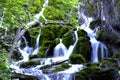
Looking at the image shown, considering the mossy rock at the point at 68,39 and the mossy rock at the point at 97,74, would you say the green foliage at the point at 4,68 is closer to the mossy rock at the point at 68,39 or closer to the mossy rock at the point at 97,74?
the mossy rock at the point at 97,74

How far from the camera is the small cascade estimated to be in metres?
17.0

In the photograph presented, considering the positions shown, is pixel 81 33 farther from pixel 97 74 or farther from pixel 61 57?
pixel 97 74

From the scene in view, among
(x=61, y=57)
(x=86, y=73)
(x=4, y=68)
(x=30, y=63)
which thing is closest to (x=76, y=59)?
(x=61, y=57)

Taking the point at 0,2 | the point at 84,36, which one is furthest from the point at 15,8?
the point at 84,36

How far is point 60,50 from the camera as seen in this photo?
56.7ft

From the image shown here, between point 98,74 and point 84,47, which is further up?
point 84,47

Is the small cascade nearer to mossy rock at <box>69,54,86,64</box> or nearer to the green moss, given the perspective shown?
mossy rock at <box>69,54,86,64</box>

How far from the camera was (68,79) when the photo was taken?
11734mm

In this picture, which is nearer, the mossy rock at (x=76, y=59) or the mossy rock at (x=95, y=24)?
the mossy rock at (x=76, y=59)

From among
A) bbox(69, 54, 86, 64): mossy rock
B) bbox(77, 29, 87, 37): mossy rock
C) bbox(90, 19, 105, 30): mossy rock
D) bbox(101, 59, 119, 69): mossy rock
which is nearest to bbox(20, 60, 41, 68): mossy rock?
bbox(69, 54, 86, 64): mossy rock

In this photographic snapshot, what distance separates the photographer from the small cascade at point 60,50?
17.0 m

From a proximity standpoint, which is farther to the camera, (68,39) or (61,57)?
(68,39)

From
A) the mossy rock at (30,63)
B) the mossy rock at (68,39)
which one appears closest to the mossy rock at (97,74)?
the mossy rock at (30,63)

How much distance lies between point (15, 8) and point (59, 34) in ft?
41.2
